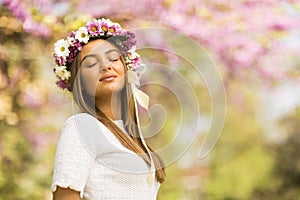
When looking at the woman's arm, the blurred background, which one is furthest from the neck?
the blurred background

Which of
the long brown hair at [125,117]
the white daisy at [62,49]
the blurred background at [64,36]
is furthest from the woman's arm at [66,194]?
the blurred background at [64,36]

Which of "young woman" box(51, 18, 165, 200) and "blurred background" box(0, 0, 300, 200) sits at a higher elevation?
"blurred background" box(0, 0, 300, 200)

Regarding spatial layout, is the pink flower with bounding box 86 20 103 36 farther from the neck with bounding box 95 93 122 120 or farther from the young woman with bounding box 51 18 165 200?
the neck with bounding box 95 93 122 120

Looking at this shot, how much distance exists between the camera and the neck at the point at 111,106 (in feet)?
5.64

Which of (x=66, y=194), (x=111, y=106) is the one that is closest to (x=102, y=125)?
(x=111, y=106)

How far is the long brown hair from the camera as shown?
168cm

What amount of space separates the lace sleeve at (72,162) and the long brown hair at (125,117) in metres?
0.10

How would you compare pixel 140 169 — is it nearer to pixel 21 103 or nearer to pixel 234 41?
pixel 21 103

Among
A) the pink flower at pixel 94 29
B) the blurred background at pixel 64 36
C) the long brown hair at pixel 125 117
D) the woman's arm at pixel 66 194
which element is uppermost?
the blurred background at pixel 64 36

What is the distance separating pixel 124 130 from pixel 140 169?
0.39 feet

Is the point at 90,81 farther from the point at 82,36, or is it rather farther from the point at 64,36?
the point at 64,36

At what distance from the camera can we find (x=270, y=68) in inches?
233

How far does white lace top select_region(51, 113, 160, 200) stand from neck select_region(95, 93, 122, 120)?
0.07 m

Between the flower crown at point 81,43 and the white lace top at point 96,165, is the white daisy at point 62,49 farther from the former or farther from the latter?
the white lace top at point 96,165
